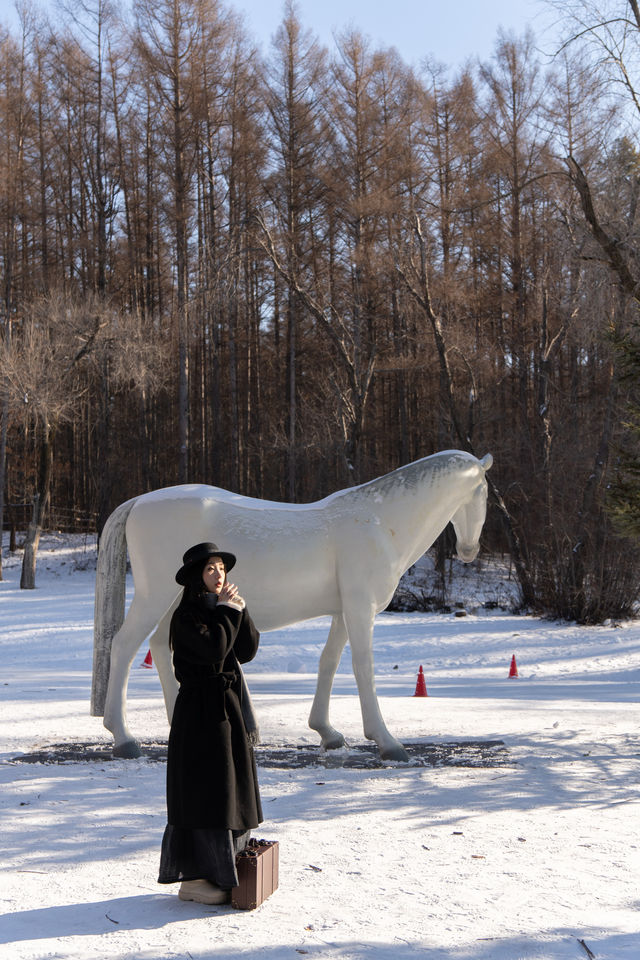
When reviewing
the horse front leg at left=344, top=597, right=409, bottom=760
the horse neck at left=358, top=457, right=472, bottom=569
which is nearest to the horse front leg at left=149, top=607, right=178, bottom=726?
the horse front leg at left=344, top=597, right=409, bottom=760

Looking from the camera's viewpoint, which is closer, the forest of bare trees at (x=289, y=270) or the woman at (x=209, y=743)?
the woman at (x=209, y=743)

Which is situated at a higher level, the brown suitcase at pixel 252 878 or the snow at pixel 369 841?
the brown suitcase at pixel 252 878

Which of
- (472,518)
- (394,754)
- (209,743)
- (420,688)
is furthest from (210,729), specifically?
(420,688)

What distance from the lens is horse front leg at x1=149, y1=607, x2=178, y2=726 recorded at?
6613mm

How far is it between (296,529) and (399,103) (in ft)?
76.0

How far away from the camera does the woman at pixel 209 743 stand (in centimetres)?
373

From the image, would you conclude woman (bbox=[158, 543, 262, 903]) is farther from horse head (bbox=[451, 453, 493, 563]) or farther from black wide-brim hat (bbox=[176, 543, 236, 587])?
horse head (bbox=[451, 453, 493, 563])

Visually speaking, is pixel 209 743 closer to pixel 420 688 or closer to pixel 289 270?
pixel 420 688

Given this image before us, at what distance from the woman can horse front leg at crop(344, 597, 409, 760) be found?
2.58 m

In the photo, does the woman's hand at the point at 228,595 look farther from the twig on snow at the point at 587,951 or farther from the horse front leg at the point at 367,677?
the horse front leg at the point at 367,677

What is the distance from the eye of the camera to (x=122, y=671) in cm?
645

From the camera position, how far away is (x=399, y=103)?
87.3ft

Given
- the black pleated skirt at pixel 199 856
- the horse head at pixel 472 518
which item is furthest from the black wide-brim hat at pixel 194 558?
the horse head at pixel 472 518

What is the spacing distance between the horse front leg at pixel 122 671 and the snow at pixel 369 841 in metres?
0.18
